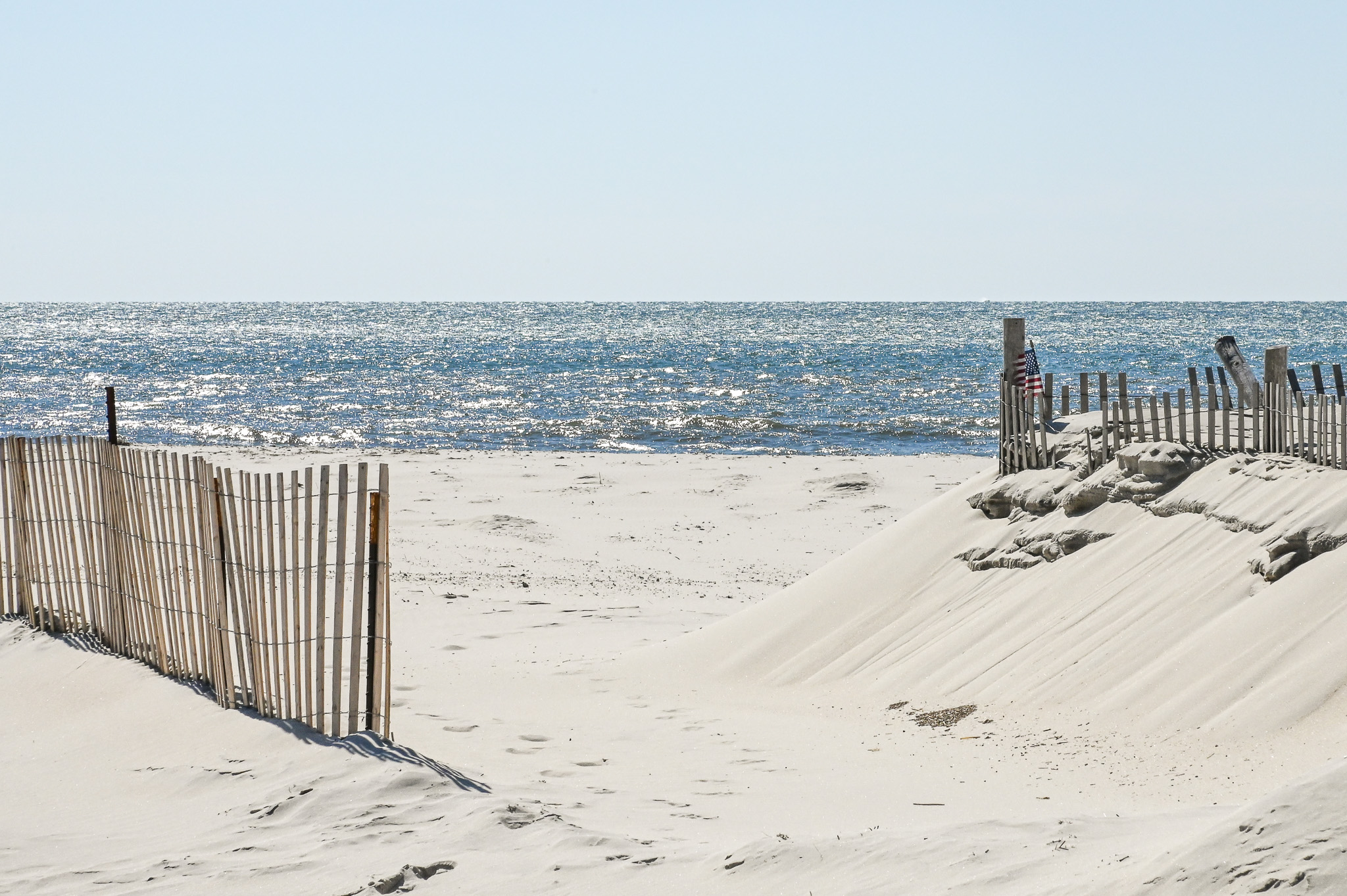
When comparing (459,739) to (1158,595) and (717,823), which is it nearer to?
(717,823)

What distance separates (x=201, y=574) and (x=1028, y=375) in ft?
20.8

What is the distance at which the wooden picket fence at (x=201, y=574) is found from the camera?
240 inches

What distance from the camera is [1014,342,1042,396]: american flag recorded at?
31.2ft

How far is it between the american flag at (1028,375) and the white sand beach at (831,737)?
924 millimetres

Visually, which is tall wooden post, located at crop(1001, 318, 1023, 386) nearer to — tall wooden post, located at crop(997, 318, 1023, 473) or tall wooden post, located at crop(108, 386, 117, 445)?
tall wooden post, located at crop(997, 318, 1023, 473)

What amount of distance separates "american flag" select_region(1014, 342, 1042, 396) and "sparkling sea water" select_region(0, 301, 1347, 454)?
7.53 metres

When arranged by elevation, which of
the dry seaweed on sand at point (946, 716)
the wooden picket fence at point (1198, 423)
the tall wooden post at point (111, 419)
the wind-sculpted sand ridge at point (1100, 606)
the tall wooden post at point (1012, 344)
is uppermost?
the tall wooden post at point (1012, 344)

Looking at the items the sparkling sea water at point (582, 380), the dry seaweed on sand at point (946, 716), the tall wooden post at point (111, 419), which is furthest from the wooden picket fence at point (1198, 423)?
the sparkling sea water at point (582, 380)

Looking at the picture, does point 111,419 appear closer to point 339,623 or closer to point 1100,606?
point 339,623

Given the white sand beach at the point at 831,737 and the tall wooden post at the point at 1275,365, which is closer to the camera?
the white sand beach at the point at 831,737

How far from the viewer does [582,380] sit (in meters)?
43.5

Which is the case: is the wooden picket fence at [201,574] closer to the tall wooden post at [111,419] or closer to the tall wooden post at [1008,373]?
the tall wooden post at [111,419]

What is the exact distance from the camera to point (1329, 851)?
314cm

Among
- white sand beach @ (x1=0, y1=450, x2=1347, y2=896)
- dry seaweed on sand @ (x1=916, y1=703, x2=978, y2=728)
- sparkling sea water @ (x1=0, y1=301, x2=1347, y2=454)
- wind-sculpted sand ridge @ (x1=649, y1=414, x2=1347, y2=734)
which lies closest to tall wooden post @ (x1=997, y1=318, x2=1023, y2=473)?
wind-sculpted sand ridge @ (x1=649, y1=414, x2=1347, y2=734)
